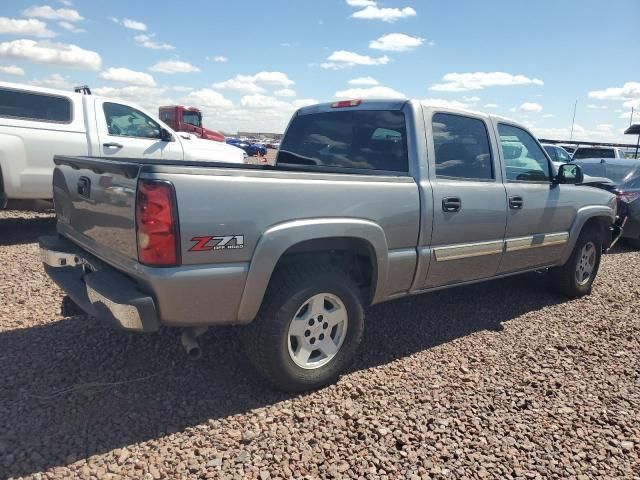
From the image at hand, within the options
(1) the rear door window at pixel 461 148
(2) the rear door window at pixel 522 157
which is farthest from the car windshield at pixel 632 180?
(1) the rear door window at pixel 461 148

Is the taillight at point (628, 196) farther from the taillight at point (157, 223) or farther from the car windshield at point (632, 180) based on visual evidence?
the taillight at point (157, 223)

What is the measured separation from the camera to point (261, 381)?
319cm

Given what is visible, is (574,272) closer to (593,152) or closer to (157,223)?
(157,223)

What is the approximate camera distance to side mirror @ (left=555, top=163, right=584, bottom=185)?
15.2 feet

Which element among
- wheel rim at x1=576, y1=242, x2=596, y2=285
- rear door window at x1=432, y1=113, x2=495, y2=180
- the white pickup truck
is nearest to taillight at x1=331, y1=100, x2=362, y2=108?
rear door window at x1=432, y1=113, x2=495, y2=180

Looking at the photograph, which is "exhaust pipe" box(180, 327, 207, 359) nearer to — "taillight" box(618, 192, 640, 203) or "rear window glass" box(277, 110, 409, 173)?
"rear window glass" box(277, 110, 409, 173)

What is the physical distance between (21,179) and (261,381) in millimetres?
5134

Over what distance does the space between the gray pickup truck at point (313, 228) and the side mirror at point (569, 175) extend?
0.07 feet

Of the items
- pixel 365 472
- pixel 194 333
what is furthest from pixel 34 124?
pixel 365 472

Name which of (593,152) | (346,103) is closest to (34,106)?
(346,103)

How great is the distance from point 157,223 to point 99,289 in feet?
1.73

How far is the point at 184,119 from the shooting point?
1000 inches

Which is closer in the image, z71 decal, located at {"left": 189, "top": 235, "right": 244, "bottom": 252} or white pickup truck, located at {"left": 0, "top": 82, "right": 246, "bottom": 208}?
z71 decal, located at {"left": 189, "top": 235, "right": 244, "bottom": 252}

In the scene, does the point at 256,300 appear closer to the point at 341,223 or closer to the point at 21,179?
the point at 341,223
